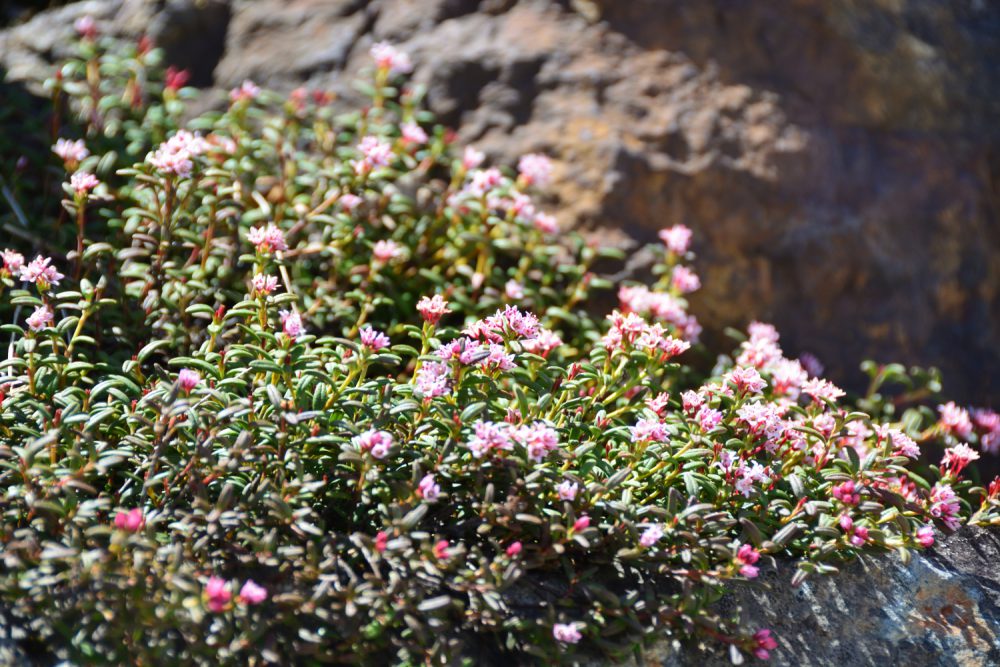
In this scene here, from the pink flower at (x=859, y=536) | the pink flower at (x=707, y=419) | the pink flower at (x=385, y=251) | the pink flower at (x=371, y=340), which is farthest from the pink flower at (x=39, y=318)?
the pink flower at (x=859, y=536)

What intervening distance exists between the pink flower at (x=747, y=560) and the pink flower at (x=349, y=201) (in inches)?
84.7

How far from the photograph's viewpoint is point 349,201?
3.95 meters

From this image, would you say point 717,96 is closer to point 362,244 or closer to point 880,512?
point 362,244

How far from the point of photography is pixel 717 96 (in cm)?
464

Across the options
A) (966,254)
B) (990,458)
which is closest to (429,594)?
(990,458)

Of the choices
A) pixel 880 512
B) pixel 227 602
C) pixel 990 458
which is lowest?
pixel 990 458

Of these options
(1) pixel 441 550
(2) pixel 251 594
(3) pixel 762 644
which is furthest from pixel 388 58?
(3) pixel 762 644

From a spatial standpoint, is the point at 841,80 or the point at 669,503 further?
the point at 841,80

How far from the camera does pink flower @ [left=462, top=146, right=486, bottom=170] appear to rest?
168 inches

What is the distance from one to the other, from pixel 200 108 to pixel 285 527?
294 cm

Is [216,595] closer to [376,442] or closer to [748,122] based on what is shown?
[376,442]

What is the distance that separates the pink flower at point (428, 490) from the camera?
2.64m

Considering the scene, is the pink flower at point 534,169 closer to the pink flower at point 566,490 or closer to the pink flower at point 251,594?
the pink flower at point 566,490

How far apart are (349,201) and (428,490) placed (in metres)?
1.71
